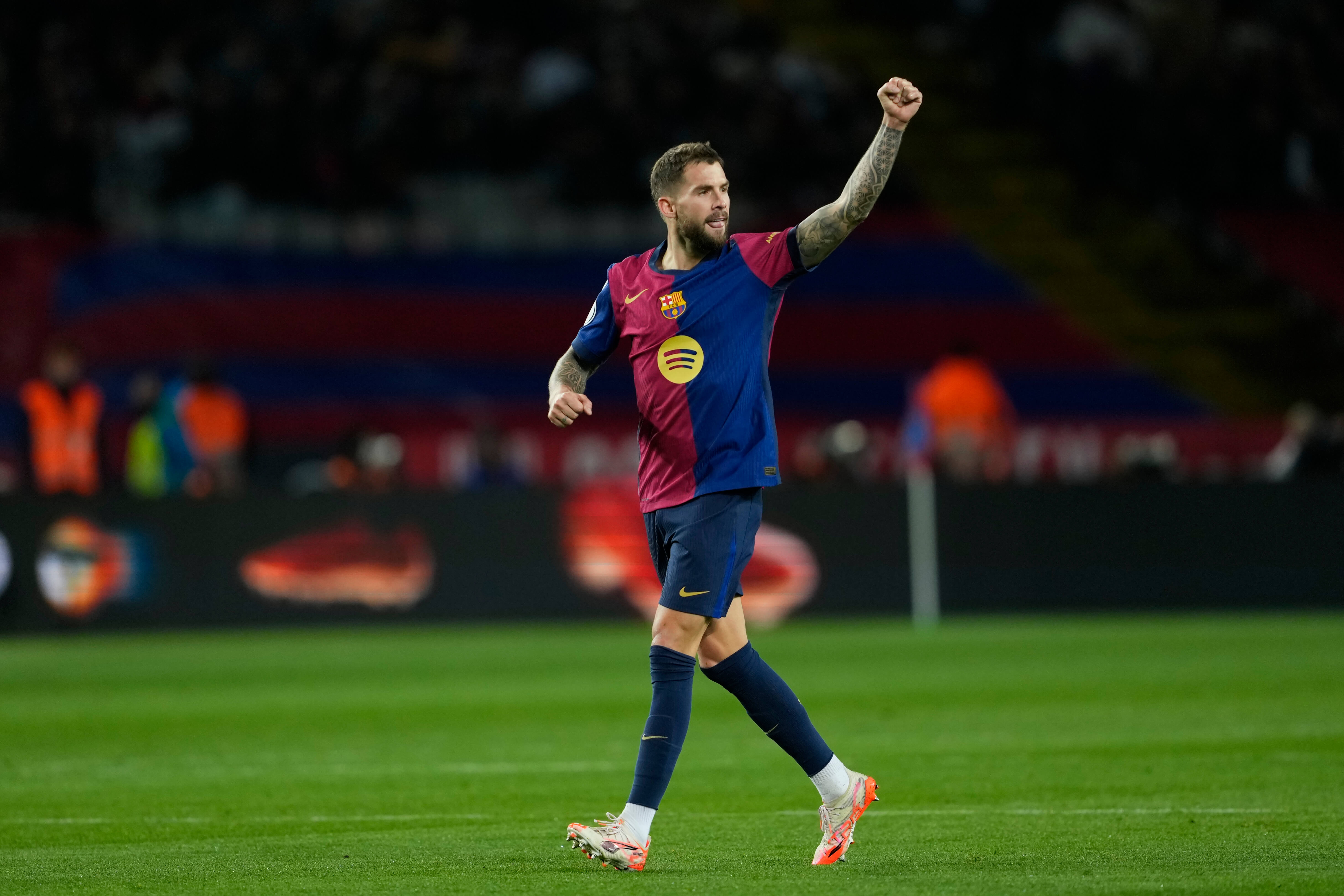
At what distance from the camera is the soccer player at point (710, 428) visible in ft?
18.6

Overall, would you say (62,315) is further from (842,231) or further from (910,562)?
(842,231)

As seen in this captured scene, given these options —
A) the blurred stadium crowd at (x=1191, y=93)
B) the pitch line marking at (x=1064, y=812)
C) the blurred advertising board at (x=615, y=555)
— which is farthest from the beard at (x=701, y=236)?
the blurred stadium crowd at (x=1191, y=93)

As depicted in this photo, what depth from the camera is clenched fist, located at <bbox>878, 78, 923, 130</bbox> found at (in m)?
5.56

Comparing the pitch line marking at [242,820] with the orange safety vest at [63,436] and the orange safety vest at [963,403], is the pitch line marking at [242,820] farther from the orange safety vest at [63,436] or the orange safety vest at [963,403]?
the orange safety vest at [963,403]

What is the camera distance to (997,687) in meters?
11.3

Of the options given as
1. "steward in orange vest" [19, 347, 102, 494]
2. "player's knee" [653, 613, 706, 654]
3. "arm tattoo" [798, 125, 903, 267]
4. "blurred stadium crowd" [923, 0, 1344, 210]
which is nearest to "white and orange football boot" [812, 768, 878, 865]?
"player's knee" [653, 613, 706, 654]

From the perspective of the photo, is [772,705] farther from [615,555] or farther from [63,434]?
[63,434]

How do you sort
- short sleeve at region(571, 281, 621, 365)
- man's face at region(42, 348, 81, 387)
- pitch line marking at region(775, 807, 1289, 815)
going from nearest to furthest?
short sleeve at region(571, 281, 621, 365)
pitch line marking at region(775, 807, 1289, 815)
man's face at region(42, 348, 81, 387)

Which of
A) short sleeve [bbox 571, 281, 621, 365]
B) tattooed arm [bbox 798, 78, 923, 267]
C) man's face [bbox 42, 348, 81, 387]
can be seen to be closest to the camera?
tattooed arm [bbox 798, 78, 923, 267]

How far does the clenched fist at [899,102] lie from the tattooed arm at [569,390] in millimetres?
1181

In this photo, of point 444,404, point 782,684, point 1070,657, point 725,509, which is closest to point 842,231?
point 725,509

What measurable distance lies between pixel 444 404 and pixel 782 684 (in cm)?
1443

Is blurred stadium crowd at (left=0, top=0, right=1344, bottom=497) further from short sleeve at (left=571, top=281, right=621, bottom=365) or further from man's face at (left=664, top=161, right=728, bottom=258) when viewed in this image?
man's face at (left=664, top=161, right=728, bottom=258)

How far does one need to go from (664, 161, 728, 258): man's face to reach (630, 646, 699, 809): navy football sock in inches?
48.9
